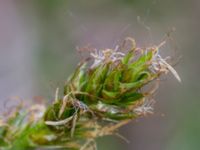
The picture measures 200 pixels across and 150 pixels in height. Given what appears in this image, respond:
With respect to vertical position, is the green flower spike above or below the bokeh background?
below

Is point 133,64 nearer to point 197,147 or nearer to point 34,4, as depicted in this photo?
point 197,147

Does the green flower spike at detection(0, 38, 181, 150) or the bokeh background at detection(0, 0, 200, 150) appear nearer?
the green flower spike at detection(0, 38, 181, 150)

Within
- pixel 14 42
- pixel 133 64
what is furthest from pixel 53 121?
pixel 14 42

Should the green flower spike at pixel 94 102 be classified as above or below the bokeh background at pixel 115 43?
below

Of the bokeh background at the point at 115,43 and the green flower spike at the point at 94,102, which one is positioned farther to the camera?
the bokeh background at the point at 115,43
